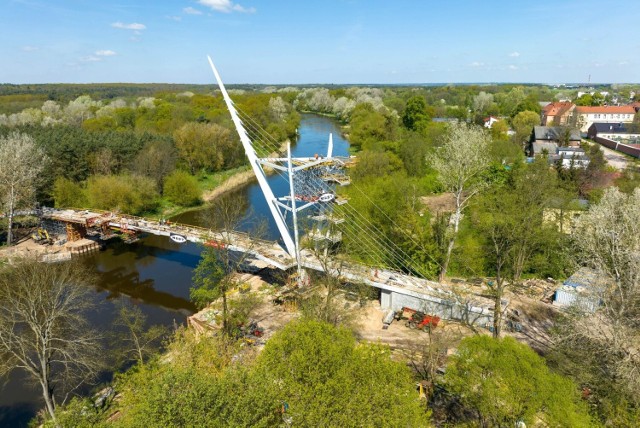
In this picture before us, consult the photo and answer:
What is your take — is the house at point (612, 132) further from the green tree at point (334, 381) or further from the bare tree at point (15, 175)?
the bare tree at point (15, 175)

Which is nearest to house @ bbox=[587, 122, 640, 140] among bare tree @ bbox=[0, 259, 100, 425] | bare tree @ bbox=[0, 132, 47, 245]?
bare tree @ bbox=[0, 259, 100, 425]

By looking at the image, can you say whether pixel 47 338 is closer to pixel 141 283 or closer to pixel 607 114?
pixel 141 283

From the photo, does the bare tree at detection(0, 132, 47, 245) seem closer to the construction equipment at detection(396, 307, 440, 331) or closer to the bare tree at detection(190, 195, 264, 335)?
the bare tree at detection(190, 195, 264, 335)

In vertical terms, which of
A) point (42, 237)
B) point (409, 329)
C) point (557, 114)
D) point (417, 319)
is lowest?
point (409, 329)

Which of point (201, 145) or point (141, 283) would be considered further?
point (201, 145)

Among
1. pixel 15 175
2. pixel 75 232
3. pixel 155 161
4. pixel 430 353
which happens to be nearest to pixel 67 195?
pixel 15 175

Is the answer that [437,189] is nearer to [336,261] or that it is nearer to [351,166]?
[351,166]

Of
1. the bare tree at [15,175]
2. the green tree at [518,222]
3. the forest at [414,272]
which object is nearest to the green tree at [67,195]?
the forest at [414,272]
